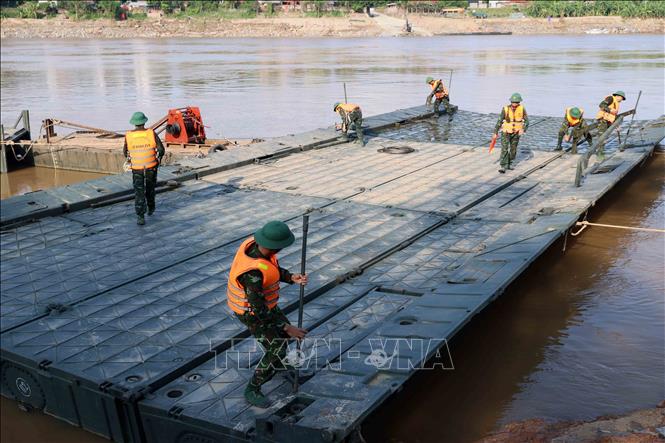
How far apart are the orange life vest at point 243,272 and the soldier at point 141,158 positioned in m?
5.44

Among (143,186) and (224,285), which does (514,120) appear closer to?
(143,186)

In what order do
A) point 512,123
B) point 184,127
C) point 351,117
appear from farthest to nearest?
point 184,127 → point 351,117 → point 512,123

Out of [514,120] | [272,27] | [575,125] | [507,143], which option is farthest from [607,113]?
[272,27]

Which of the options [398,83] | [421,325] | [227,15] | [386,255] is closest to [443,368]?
[421,325]

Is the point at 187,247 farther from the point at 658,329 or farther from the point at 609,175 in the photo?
the point at 609,175

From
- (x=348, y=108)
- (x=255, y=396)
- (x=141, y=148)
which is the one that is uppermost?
(x=348, y=108)

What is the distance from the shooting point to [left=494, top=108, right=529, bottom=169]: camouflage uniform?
13109 mm

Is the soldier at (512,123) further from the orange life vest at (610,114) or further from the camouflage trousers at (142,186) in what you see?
the camouflage trousers at (142,186)

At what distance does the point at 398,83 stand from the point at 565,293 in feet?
95.0

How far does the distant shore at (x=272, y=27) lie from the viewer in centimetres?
9094

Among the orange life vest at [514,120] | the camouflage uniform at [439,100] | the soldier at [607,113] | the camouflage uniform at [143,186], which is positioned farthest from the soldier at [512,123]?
the camouflage uniform at [439,100]

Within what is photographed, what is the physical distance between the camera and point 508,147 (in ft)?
43.4

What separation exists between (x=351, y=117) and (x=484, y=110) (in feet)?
42.3

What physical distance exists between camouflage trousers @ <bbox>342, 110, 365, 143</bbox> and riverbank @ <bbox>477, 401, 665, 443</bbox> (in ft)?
35.0
